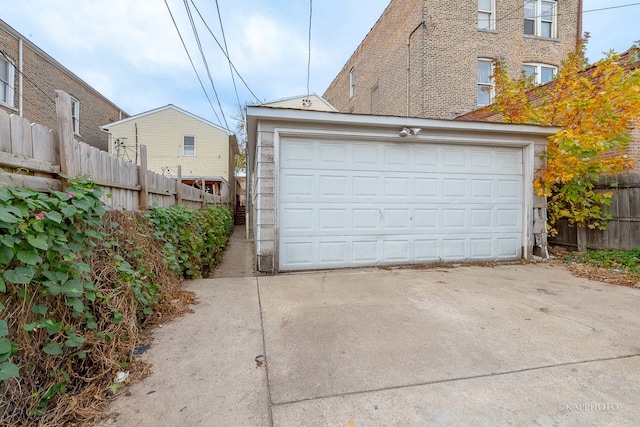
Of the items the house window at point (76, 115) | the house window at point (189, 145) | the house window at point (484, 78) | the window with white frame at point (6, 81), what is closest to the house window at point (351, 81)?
the house window at point (484, 78)

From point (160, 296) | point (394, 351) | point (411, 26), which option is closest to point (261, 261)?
point (160, 296)

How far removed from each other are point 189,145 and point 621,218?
1681 cm

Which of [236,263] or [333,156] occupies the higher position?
[333,156]

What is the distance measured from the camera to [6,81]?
980 cm

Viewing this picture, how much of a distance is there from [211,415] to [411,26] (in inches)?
558

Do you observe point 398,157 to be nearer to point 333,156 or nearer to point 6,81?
point 333,156

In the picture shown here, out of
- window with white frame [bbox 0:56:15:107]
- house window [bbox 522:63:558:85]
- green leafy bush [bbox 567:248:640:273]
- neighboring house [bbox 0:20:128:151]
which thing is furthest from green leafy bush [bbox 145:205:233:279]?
house window [bbox 522:63:558:85]

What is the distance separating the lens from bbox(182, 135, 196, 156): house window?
631 inches

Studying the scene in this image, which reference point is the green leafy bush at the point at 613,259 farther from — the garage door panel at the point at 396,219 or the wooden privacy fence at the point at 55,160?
the wooden privacy fence at the point at 55,160

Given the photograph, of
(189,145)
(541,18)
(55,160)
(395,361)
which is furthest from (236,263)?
(541,18)

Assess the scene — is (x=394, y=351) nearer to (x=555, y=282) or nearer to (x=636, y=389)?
(x=636, y=389)

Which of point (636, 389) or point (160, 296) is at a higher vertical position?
Answer: point (160, 296)

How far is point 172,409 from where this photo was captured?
1.74m

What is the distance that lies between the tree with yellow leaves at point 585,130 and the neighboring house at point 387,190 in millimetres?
446
